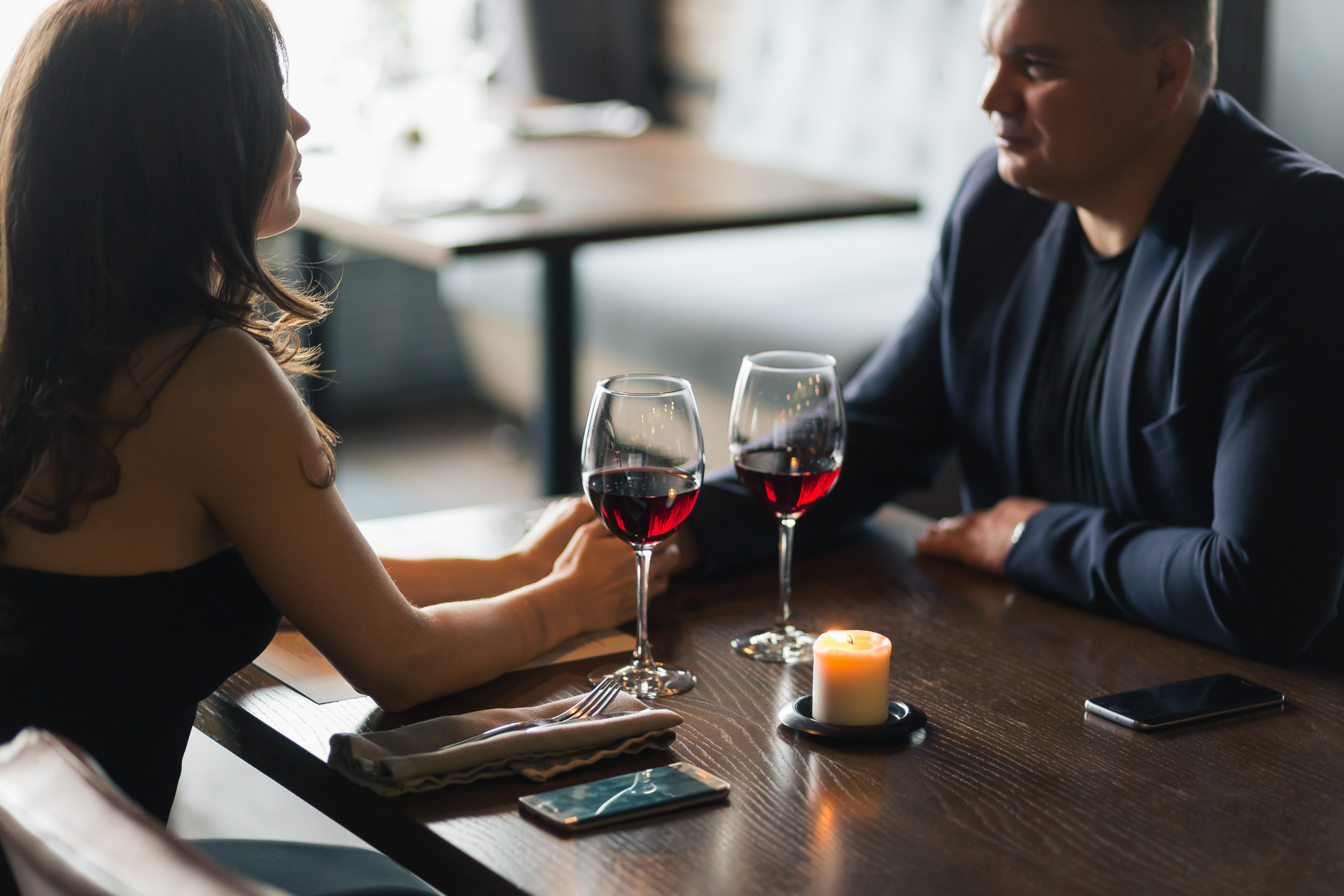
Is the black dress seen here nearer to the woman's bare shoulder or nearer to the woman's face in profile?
the woman's bare shoulder

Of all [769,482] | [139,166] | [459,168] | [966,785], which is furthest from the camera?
[459,168]

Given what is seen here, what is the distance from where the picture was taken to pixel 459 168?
312 centimetres

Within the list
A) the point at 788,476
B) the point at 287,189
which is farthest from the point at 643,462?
the point at 287,189

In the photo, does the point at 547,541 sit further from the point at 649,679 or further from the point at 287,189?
the point at 287,189

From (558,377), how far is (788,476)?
1.86m

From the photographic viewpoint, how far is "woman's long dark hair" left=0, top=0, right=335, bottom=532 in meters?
0.99

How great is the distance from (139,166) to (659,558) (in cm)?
54

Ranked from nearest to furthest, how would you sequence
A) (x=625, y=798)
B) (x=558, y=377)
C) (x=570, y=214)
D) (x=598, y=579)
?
1. (x=625, y=798)
2. (x=598, y=579)
3. (x=570, y=214)
4. (x=558, y=377)

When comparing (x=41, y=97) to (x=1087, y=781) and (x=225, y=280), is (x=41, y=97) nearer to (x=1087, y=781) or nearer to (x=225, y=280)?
(x=225, y=280)

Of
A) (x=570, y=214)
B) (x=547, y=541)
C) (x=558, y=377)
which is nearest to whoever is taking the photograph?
(x=547, y=541)

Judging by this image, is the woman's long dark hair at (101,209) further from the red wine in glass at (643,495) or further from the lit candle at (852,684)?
the lit candle at (852,684)

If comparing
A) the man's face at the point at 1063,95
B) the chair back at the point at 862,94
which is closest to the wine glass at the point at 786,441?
the man's face at the point at 1063,95

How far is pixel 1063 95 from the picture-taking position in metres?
1.53

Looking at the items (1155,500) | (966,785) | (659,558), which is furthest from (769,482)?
(1155,500)
